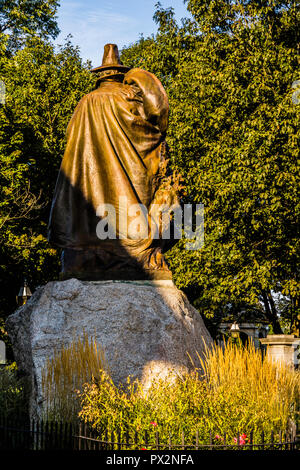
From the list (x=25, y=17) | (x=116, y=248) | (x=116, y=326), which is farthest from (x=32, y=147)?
(x=116, y=326)

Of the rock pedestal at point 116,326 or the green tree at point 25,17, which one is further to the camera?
the green tree at point 25,17

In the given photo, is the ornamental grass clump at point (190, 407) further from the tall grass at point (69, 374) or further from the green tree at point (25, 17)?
the green tree at point (25, 17)

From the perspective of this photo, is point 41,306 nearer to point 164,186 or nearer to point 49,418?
point 49,418

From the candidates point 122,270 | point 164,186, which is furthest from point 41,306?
point 164,186

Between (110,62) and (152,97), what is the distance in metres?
1.06

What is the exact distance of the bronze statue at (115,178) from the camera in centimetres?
734

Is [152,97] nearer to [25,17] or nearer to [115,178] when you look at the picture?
[115,178]

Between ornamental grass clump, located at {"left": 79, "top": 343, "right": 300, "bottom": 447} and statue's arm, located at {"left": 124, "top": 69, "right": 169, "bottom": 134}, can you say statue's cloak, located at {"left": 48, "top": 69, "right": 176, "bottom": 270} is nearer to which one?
statue's arm, located at {"left": 124, "top": 69, "right": 169, "bottom": 134}

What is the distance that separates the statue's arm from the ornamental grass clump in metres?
2.80

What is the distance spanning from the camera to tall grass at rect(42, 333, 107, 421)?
615 centimetres

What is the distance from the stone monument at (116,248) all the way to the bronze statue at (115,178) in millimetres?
12

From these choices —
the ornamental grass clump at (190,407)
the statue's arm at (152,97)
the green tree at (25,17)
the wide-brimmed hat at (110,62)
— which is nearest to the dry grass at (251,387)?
Answer: the ornamental grass clump at (190,407)

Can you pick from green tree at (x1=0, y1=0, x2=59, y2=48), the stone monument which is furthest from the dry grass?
green tree at (x1=0, y1=0, x2=59, y2=48)

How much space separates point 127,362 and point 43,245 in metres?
14.7
